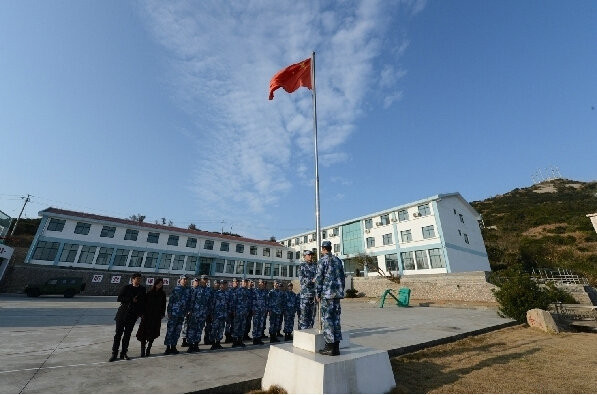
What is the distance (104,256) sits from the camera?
31.9 meters

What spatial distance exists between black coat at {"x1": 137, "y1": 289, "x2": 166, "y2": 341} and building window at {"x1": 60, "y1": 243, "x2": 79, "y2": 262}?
30.9 m

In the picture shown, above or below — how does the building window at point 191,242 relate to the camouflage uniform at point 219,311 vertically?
above

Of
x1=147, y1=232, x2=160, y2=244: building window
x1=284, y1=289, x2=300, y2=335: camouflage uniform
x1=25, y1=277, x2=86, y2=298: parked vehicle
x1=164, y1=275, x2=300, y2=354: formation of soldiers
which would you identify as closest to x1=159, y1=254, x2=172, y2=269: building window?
x1=147, y1=232, x2=160, y2=244: building window

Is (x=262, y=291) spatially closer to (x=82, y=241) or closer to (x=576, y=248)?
(x=82, y=241)

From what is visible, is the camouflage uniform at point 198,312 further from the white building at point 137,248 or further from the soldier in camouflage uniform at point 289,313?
the white building at point 137,248

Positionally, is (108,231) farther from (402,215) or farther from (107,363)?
(402,215)

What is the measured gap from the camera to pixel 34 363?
5.50 meters

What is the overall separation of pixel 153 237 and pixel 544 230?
59.5 m

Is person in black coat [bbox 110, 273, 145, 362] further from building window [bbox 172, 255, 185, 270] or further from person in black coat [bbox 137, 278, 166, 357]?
building window [bbox 172, 255, 185, 270]

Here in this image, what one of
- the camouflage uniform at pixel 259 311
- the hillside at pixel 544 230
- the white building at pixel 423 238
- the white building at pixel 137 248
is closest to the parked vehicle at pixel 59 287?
the white building at pixel 137 248

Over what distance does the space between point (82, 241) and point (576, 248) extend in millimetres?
61520

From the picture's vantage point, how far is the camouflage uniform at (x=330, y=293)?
4.90 meters

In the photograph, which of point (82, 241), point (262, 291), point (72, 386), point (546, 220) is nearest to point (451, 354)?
point (262, 291)

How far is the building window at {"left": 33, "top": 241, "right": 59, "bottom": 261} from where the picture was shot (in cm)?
2853
